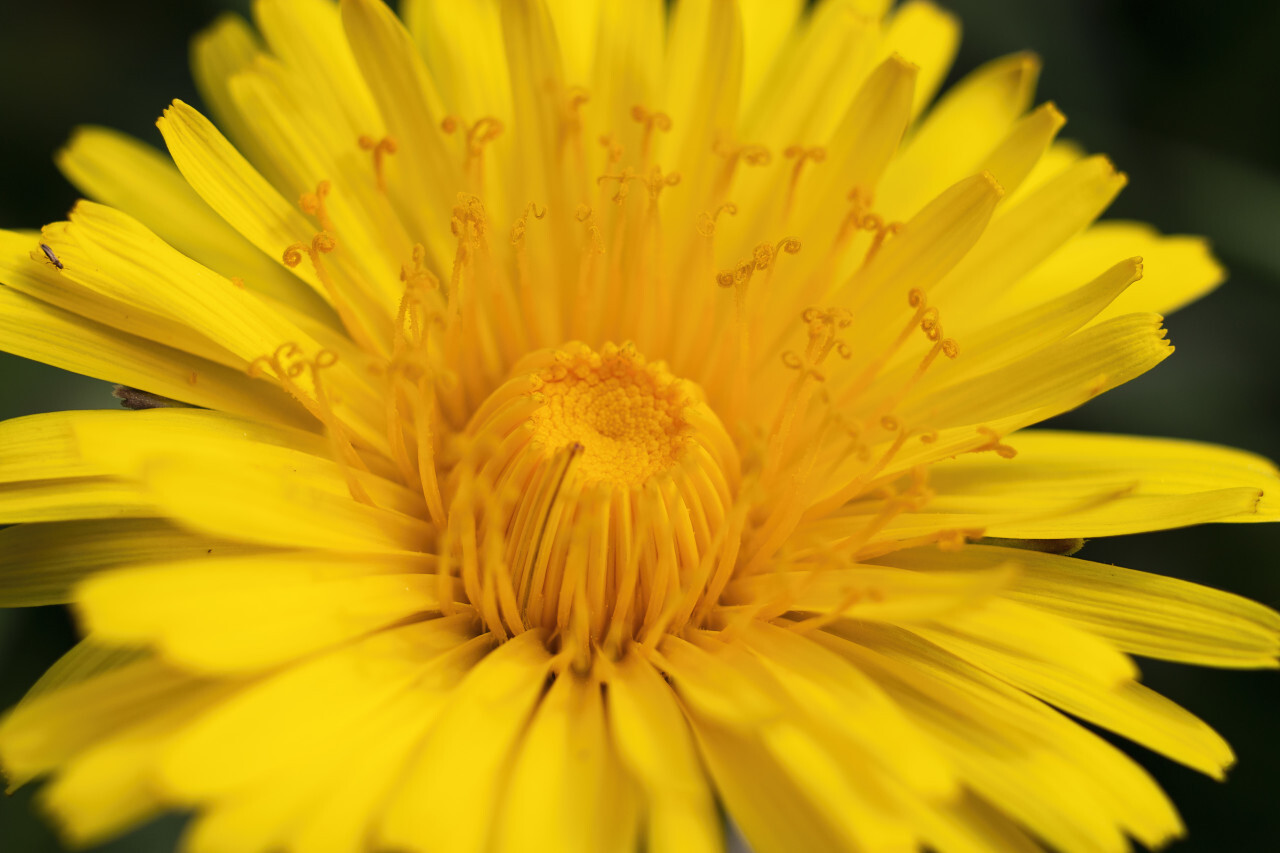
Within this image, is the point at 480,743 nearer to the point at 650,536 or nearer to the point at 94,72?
the point at 650,536

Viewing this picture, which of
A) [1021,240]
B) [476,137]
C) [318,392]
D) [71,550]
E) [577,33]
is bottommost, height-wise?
[71,550]

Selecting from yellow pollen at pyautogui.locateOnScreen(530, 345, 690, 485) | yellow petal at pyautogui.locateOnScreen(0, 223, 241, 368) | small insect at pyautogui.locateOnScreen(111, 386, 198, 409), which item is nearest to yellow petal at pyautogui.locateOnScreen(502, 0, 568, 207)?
yellow pollen at pyautogui.locateOnScreen(530, 345, 690, 485)

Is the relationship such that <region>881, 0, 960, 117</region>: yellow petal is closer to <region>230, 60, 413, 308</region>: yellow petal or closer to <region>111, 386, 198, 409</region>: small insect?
<region>230, 60, 413, 308</region>: yellow petal

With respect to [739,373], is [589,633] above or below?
below

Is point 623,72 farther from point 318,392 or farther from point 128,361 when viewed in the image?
point 128,361

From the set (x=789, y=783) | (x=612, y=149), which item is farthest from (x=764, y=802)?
(x=612, y=149)

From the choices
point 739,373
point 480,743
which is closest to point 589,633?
point 480,743

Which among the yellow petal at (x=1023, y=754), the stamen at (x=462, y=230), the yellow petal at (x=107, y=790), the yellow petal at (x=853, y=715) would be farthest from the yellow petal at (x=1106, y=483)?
the yellow petal at (x=107, y=790)
